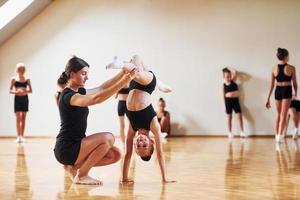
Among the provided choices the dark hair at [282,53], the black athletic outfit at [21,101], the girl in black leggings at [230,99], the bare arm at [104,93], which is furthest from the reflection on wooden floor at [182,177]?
the girl in black leggings at [230,99]

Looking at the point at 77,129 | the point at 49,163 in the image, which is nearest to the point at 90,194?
the point at 77,129

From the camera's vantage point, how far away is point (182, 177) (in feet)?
13.4

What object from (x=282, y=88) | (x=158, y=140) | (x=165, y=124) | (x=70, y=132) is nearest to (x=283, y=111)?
(x=282, y=88)

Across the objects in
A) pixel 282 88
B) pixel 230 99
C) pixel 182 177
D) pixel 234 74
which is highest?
pixel 234 74

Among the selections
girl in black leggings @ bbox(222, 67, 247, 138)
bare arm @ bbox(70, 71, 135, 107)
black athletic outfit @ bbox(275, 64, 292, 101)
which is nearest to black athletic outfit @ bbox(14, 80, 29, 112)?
girl in black leggings @ bbox(222, 67, 247, 138)

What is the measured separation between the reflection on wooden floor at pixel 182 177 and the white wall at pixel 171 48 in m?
2.72

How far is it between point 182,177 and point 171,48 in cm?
526

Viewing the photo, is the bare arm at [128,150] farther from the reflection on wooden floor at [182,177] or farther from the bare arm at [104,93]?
the bare arm at [104,93]

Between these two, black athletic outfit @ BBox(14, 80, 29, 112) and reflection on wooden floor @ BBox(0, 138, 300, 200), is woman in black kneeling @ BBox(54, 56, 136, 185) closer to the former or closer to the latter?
reflection on wooden floor @ BBox(0, 138, 300, 200)

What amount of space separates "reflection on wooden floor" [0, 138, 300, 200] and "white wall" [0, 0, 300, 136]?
8.92 ft

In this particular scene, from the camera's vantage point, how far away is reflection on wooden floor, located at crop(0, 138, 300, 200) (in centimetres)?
332

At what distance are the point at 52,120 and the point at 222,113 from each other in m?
3.20

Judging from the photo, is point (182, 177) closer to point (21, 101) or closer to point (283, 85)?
point (283, 85)

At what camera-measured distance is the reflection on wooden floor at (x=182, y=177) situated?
Answer: 10.9ft
